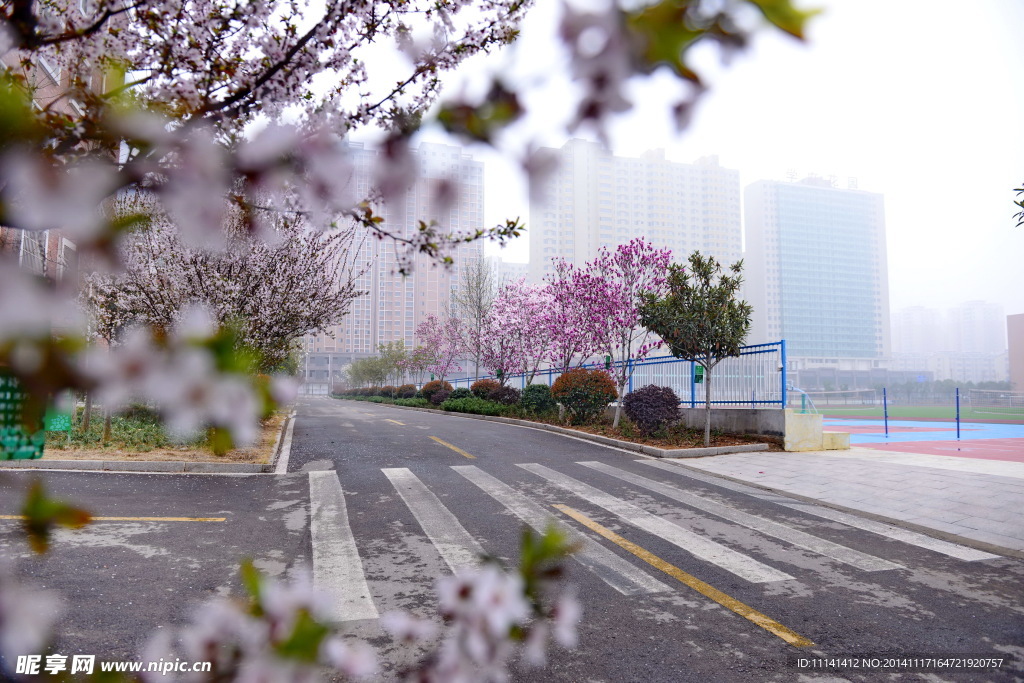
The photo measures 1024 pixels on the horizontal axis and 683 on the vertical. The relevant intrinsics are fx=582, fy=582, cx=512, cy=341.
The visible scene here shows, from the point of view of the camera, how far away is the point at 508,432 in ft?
54.0

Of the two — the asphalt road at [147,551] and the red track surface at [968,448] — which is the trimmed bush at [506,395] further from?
the asphalt road at [147,551]

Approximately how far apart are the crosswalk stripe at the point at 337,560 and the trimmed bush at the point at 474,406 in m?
15.7

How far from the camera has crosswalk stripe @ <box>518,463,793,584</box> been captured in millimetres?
5246

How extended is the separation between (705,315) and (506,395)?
1345 cm

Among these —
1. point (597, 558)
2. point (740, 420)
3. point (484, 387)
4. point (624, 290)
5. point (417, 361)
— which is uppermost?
point (624, 290)

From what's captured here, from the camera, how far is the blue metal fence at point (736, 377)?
13.7m

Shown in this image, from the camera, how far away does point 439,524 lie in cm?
661

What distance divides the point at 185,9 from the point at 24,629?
9.75 feet

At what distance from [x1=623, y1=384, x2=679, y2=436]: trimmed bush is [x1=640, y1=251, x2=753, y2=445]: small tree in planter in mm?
1049

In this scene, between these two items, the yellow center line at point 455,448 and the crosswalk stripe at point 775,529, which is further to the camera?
the yellow center line at point 455,448

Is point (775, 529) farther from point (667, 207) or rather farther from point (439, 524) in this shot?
point (667, 207)

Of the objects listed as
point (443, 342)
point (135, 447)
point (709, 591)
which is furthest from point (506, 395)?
point (709, 591)

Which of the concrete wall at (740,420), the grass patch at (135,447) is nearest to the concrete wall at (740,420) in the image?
the concrete wall at (740,420)

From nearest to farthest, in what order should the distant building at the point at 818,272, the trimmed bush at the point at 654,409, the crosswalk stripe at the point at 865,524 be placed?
the crosswalk stripe at the point at 865,524 → the trimmed bush at the point at 654,409 → the distant building at the point at 818,272
